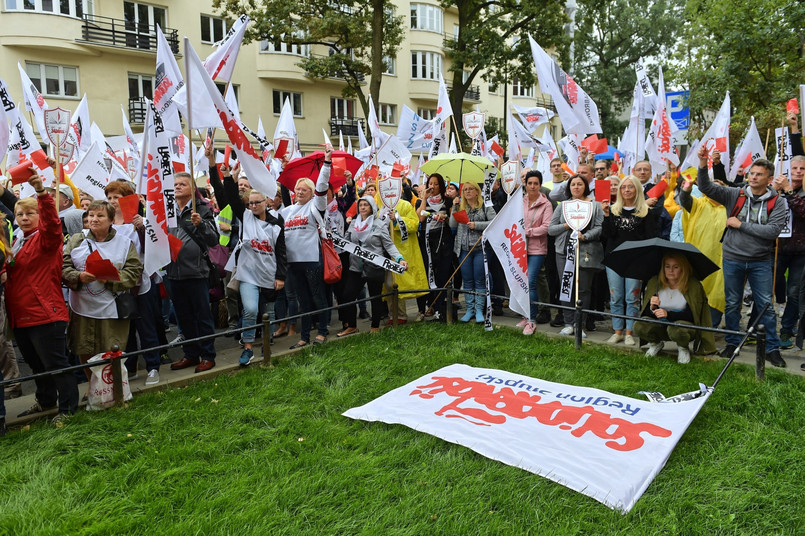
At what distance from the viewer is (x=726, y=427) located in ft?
15.6

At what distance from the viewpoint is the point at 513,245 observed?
7.42 m

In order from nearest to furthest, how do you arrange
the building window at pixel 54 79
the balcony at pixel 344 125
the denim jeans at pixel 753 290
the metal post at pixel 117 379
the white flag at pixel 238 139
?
the metal post at pixel 117 379 → the white flag at pixel 238 139 → the denim jeans at pixel 753 290 → the building window at pixel 54 79 → the balcony at pixel 344 125

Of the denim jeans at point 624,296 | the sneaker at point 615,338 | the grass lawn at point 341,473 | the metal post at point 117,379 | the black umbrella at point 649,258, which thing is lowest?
the grass lawn at point 341,473

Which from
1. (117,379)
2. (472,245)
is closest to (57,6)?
(472,245)

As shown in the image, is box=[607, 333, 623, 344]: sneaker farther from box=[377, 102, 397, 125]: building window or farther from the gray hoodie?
box=[377, 102, 397, 125]: building window

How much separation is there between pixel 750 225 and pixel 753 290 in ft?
2.49

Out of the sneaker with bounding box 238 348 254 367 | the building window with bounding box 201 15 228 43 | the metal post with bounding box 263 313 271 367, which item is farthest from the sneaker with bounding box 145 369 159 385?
the building window with bounding box 201 15 228 43

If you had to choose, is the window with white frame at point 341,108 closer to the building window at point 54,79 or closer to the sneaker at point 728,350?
the building window at point 54,79

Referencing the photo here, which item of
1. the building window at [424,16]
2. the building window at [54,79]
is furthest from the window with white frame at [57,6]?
the building window at [424,16]

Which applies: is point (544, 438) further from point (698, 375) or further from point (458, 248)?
point (458, 248)

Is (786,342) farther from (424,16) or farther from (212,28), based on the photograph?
(424,16)

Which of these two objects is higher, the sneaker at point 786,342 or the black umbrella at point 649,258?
the black umbrella at point 649,258

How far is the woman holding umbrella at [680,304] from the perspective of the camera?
662 centimetres

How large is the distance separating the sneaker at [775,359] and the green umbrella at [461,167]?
4527 mm
